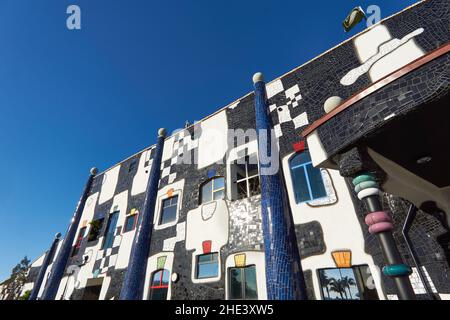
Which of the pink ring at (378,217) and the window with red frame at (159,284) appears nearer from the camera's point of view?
the pink ring at (378,217)

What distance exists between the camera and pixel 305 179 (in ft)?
18.9

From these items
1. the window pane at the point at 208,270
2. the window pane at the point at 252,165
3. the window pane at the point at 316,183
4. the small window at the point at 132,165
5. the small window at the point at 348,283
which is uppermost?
the small window at the point at 132,165

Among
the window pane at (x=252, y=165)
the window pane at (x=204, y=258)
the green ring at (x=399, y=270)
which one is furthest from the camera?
the window pane at (x=252, y=165)

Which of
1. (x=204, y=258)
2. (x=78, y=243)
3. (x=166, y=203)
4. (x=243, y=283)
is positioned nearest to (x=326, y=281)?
(x=243, y=283)

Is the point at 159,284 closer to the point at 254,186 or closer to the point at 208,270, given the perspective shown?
the point at 208,270

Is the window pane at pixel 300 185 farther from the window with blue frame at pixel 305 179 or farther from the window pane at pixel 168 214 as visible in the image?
the window pane at pixel 168 214

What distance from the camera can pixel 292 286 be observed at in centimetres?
425

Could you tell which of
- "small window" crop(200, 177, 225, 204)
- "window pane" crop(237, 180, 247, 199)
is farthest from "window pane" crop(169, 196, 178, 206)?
"window pane" crop(237, 180, 247, 199)

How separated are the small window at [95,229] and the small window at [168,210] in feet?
14.2

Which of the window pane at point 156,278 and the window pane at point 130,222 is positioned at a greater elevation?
the window pane at point 130,222

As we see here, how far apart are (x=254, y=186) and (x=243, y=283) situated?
2771 mm

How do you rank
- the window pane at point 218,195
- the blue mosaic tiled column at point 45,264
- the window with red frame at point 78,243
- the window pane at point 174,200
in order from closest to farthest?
1. the window pane at point 218,195
2. the window pane at point 174,200
3. the window with red frame at point 78,243
4. the blue mosaic tiled column at point 45,264

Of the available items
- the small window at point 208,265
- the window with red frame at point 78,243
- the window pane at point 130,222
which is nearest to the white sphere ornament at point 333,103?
the small window at point 208,265

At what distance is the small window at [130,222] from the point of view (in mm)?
9695
